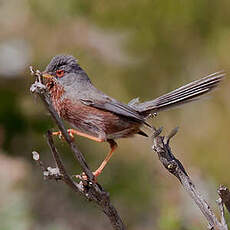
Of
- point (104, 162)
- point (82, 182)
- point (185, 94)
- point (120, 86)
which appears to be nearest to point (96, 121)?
point (104, 162)

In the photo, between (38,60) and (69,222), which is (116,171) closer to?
(69,222)

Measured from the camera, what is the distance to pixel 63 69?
167 inches

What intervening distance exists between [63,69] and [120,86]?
2934 mm

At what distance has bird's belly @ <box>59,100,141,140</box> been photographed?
159 inches

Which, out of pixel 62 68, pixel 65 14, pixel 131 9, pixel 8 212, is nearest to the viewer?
pixel 62 68

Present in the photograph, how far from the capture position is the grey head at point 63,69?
4207 mm

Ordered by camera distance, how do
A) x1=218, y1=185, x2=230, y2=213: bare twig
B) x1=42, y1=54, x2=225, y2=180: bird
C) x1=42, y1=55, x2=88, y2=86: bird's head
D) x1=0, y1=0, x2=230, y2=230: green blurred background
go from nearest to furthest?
x1=218, y1=185, x2=230, y2=213: bare twig → x1=42, y1=54, x2=225, y2=180: bird → x1=42, y1=55, x2=88, y2=86: bird's head → x1=0, y1=0, x2=230, y2=230: green blurred background

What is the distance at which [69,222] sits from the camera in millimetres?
6871

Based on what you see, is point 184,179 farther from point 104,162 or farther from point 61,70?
point 61,70

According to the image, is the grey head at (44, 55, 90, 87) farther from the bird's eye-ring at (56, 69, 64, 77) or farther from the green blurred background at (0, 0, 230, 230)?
the green blurred background at (0, 0, 230, 230)

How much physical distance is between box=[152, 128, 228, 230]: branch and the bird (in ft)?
2.70

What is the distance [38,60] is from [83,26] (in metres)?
0.70

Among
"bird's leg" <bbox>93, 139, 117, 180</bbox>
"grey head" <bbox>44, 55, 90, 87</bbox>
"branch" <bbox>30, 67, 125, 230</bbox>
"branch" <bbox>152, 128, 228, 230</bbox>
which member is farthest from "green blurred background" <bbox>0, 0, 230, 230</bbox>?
"branch" <bbox>152, 128, 228, 230</bbox>

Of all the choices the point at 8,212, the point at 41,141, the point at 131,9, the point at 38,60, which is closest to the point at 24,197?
the point at 8,212
